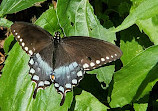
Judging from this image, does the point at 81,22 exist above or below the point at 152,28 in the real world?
above

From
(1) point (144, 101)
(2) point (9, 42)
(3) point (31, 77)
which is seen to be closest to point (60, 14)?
(3) point (31, 77)

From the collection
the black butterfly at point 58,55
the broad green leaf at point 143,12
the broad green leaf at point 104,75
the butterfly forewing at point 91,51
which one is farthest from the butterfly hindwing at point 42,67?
the broad green leaf at point 143,12

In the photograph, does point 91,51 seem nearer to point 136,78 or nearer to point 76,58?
point 76,58

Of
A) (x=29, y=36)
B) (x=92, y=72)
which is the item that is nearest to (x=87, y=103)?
(x=92, y=72)

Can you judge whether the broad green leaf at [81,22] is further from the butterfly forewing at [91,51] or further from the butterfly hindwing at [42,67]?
the butterfly hindwing at [42,67]

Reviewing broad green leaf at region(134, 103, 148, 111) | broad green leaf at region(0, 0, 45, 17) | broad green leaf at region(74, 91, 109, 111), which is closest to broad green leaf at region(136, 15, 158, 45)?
broad green leaf at region(134, 103, 148, 111)

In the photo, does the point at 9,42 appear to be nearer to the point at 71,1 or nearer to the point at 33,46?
the point at 33,46
